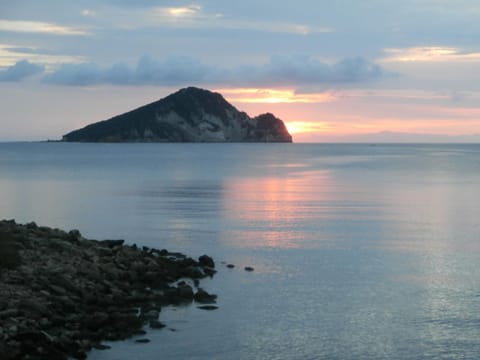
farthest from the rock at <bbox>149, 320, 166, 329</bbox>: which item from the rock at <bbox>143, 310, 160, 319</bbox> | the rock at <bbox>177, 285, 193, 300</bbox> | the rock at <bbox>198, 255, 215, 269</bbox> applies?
the rock at <bbox>198, 255, 215, 269</bbox>

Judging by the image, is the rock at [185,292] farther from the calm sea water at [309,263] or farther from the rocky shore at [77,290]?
the calm sea water at [309,263]

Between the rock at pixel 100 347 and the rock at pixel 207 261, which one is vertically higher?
the rock at pixel 207 261

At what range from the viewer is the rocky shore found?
51.6ft

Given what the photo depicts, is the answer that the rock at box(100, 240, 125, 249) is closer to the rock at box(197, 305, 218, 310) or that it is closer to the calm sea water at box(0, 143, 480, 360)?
the calm sea water at box(0, 143, 480, 360)

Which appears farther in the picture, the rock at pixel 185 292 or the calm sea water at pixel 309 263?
the rock at pixel 185 292

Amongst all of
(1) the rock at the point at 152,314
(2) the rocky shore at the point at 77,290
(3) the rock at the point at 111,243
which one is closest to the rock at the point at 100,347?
(2) the rocky shore at the point at 77,290

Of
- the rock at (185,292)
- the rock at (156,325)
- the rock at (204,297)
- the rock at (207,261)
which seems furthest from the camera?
the rock at (207,261)

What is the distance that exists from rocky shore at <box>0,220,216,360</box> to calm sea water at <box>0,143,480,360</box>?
84 cm

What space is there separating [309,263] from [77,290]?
35.0 feet

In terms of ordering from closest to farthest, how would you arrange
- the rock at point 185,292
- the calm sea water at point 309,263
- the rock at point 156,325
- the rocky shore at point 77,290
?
the rocky shore at point 77,290
the calm sea water at point 309,263
the rock at point 156,325
the rock at point 185,292

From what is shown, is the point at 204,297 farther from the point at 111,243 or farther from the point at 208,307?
the point at 111,243

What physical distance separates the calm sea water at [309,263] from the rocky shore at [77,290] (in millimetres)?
836

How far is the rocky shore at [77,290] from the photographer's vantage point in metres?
15.7

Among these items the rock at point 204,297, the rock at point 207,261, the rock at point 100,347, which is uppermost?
the rock at point 207,261
